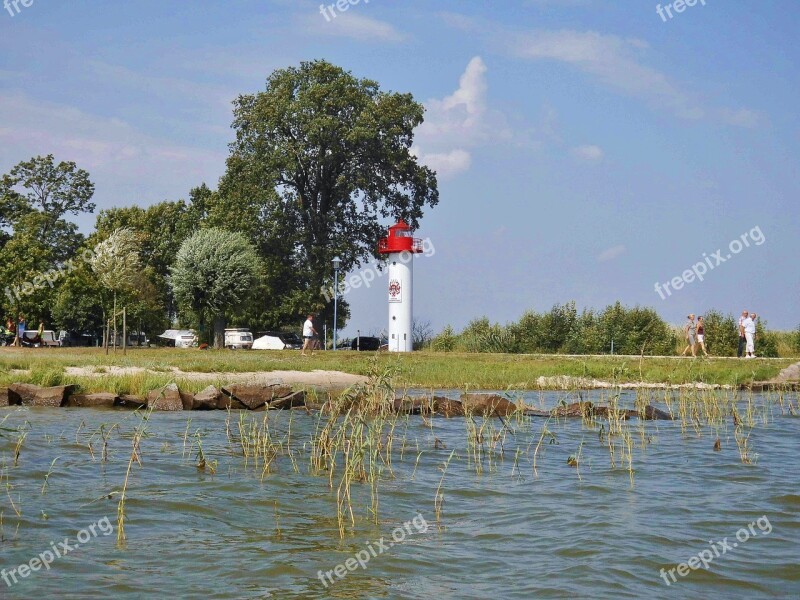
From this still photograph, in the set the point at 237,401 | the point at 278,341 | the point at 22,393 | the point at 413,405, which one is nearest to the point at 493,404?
the point at 413,405

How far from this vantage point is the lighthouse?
53.1 m

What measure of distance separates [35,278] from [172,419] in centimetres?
3568

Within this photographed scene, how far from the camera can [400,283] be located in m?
53.5

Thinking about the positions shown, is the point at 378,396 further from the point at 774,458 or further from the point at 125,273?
the point at 125,273

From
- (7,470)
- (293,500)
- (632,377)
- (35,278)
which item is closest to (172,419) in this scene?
(7,470)

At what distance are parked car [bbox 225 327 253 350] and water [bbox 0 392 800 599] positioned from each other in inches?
1780

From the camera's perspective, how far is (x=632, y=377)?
99.8 feet

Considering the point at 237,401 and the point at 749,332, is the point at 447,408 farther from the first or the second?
the point at 749,332

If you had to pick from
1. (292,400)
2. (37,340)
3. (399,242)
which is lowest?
(292,400)

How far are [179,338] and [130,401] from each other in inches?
2074

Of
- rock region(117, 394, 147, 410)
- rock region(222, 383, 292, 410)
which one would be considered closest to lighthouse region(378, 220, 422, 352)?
rock region(222, 383, 292, 410)

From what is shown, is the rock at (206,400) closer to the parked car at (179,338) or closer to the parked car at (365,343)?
the parked car at (365,343)

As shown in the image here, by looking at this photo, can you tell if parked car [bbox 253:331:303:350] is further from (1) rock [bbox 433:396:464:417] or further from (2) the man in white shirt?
(1) rock [bbox 433:396:464:417]

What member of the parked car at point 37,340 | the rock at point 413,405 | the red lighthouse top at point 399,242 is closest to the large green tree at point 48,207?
the parked car at point 37,340
